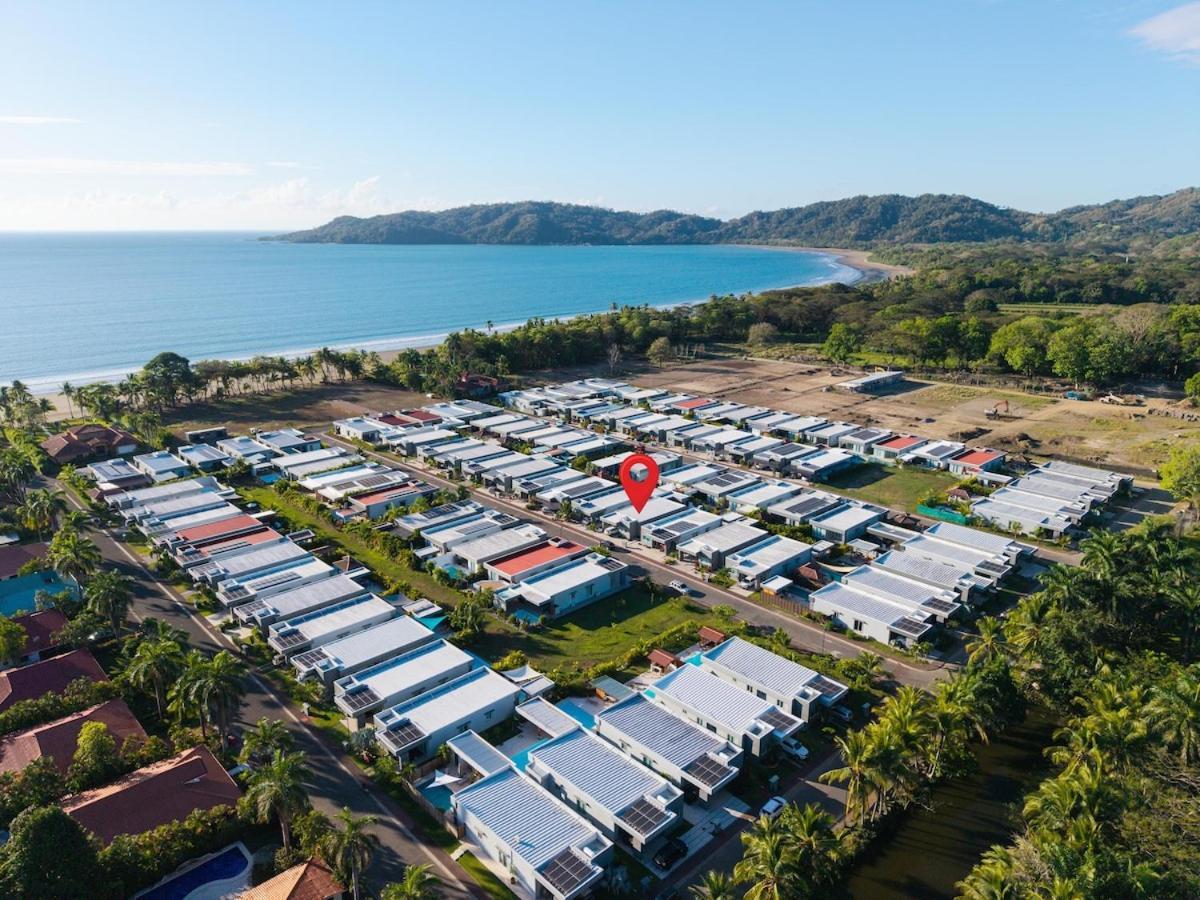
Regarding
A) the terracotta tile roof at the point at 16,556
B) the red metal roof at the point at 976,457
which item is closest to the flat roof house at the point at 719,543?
the red metal roof at the point at 976,457

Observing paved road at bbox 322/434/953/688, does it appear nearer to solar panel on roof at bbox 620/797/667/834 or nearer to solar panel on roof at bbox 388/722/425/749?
Answer: solar panel on roof at bbox 620/797/667/834

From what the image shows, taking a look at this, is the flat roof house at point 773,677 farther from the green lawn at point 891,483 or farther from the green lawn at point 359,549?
the green lawn at point 891,483

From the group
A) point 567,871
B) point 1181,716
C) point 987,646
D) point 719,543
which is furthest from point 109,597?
point 1181,716

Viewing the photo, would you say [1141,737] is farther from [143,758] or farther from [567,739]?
[143,758]

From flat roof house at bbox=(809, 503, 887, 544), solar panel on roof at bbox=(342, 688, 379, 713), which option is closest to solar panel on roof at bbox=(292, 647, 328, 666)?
solar panel on roof at bbox=(342, 688, 379, 713)

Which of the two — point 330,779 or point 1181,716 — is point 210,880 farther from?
point 1181,716

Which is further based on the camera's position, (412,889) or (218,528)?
(218,528)
